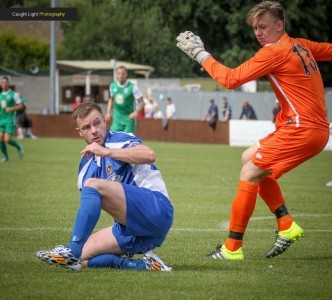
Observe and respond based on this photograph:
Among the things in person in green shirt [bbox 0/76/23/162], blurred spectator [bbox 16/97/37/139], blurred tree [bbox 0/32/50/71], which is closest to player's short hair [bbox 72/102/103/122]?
person in green shirt [bbox 0/76/23/162]

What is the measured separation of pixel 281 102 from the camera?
8633 mm

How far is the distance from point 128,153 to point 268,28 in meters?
2.05

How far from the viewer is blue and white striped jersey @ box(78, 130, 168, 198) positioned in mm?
7551

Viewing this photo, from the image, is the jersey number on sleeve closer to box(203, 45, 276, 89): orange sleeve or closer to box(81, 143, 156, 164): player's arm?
box(203, 45, 276, 89): orange sleeve

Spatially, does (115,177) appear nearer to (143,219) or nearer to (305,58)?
(143,219)

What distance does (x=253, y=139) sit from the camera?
122 ft

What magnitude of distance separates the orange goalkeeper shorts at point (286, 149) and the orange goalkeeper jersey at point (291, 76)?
0.08 metres

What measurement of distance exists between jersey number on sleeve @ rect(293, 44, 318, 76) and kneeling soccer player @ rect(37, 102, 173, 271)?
1819mm

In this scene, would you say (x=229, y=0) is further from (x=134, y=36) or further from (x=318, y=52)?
(x=318, y=52)

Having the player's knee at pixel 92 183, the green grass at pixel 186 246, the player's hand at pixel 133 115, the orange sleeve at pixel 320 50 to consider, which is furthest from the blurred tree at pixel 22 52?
the player's knee at pixel 92 183

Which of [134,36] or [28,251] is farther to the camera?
[134,36]

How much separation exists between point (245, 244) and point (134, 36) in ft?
195

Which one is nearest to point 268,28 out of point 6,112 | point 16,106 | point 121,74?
point 121,74

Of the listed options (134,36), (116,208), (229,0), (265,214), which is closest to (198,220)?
(265,214)
